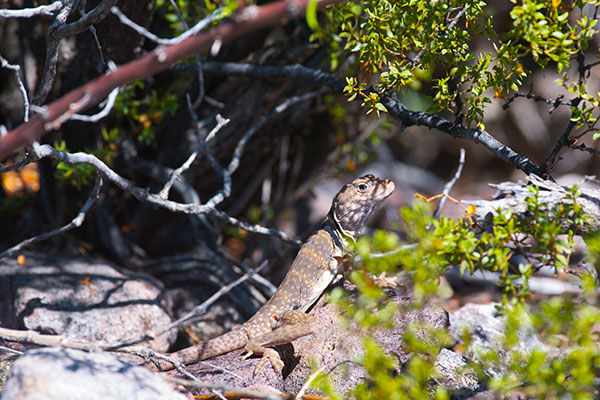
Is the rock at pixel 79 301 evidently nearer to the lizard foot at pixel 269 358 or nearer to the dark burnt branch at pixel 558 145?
the lizard foot at pixel 269 358

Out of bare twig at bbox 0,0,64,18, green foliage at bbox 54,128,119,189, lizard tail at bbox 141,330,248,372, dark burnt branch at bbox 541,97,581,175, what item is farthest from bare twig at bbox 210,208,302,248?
dark burnt branch at bbox 541,97,581,175

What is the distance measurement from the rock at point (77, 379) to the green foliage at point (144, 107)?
277cm

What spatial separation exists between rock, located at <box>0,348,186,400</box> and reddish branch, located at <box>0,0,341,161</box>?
986 mm

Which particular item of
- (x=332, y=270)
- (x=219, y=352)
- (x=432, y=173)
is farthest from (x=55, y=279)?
(x=432, y=173)

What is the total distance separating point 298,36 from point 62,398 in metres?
3.94

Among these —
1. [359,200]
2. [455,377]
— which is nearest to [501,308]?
[455,377]

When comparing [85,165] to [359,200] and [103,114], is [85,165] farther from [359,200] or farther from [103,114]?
[359,200]

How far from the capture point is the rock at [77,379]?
241 centimetres

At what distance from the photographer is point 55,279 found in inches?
187

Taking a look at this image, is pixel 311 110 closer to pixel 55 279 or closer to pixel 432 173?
pixel 55 279

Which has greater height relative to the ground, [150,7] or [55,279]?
[150,7]

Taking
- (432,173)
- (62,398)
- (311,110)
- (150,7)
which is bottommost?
(432,173)

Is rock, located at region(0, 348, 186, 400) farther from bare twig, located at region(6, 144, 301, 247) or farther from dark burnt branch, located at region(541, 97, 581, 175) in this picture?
dark burnt branch, located at region(541, 97, 581, 175)

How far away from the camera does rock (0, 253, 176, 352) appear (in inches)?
171
